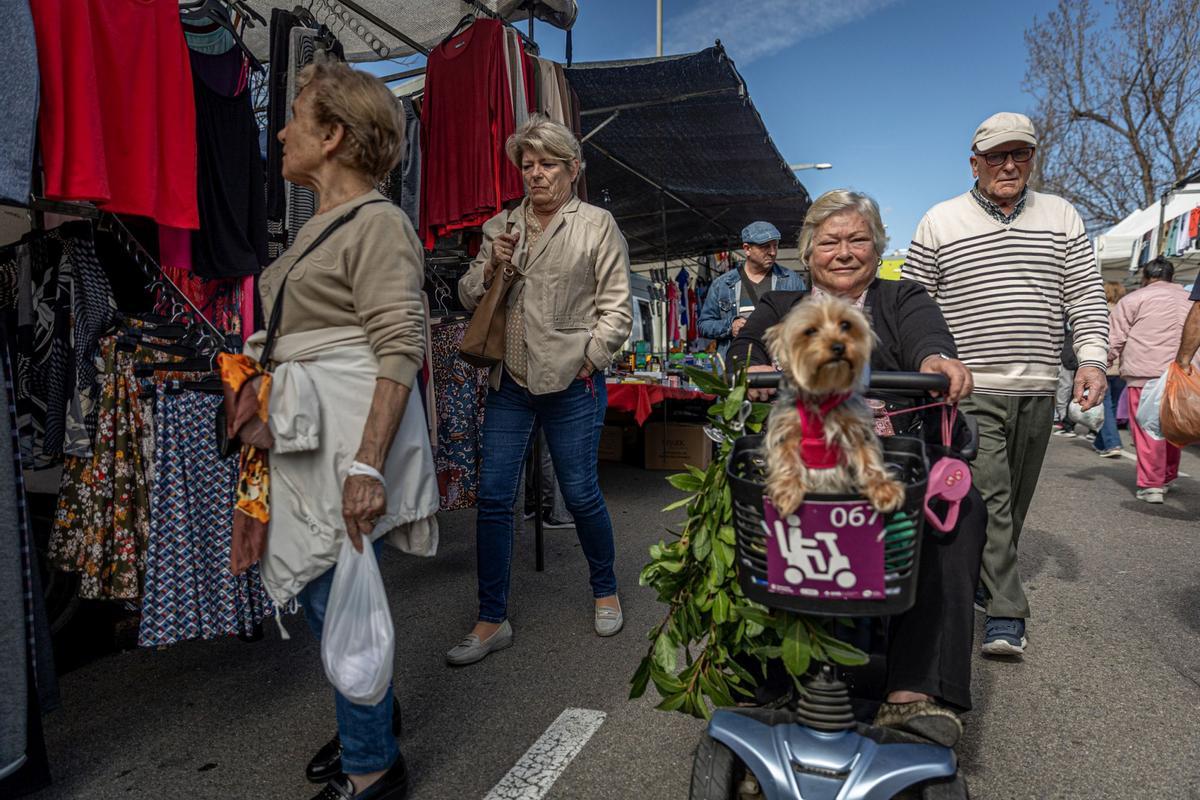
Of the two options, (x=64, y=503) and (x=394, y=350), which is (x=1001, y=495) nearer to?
(x=394, y=350)

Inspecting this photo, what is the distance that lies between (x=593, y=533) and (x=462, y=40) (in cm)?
317

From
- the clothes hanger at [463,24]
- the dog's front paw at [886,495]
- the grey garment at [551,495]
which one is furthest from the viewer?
the grey garment at [551,495]

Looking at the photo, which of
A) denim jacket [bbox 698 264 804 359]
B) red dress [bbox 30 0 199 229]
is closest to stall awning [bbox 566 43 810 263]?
denim jacket [bbox 698 264 804 359]

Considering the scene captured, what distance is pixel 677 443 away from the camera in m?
7.61

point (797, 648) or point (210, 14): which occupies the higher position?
point (210, 14)

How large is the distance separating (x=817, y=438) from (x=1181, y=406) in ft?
10.3

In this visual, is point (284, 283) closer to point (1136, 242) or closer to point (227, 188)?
point (227, 188)

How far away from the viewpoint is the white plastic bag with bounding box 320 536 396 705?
184cm

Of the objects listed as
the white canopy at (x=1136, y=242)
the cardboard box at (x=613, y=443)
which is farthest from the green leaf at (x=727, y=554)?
the white canopy at (x=1136, y=242)

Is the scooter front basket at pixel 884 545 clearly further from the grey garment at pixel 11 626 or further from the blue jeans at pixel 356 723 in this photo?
the grey garment at pixel 11 626

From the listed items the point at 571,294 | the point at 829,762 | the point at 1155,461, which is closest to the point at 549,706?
the point at 829,762

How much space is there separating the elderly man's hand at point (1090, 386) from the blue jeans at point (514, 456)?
2.02m

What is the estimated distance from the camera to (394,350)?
6.43 feet

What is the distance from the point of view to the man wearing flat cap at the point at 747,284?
18.5 feet
